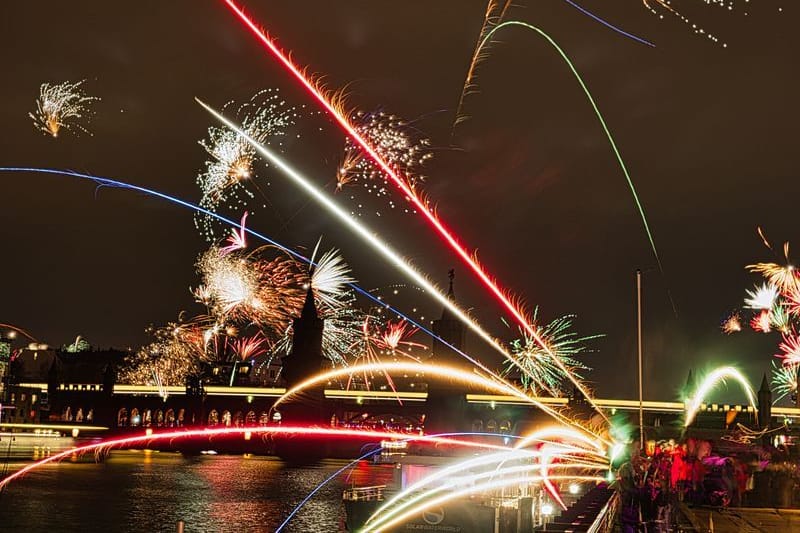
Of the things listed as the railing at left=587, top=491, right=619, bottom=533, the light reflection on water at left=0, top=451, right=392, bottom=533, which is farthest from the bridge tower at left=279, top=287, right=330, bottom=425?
the railing at left=587, top=491, right=619, bottom=533

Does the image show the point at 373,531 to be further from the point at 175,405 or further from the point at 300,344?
the point at 175,405

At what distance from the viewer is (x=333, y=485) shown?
7031 cm

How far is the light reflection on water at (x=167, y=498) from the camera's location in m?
42.8

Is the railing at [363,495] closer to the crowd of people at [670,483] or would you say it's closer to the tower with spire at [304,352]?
the crowd of people at [670,483]

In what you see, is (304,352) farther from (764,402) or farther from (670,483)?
(670,483)

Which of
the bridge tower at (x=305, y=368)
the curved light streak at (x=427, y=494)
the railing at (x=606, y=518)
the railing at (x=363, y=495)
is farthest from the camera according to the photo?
the bridge tower at (x=305, y=368)

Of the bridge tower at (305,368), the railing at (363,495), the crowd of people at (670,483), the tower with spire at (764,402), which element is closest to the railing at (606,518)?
the crowd of people at (670,483)

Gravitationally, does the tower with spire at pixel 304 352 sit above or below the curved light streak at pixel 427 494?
above

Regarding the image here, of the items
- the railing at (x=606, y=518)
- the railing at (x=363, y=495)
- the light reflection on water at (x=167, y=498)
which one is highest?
the railing at (x=606, y=518)

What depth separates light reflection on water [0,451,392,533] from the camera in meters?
42.8

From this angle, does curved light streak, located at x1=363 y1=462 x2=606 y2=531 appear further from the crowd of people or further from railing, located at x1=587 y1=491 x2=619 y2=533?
railing, located at x1=587 y1=491 x2=619 y2=533

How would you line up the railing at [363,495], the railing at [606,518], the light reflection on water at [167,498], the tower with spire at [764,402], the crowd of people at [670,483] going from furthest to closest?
the tower with spire at [764,402], the light reflection on water at [167,498], the railing at [363,495], the crowd of people at [670,483], the railing at [606,518]

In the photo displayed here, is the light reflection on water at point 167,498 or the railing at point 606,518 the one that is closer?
the railing at point 606,518

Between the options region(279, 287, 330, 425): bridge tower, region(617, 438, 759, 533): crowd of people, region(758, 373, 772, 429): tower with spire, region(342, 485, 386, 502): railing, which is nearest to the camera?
region(617, 438, 759, 533): crowd of people
